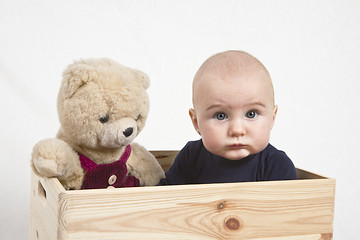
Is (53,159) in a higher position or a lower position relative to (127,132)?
lower

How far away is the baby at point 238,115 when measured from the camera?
1138mm

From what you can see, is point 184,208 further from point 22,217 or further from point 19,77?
point 19,77

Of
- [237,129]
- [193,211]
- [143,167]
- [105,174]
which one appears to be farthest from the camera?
[143,167]

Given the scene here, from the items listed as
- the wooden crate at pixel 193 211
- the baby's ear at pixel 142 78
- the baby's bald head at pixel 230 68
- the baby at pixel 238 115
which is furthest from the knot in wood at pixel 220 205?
the baby's ear at pixel 142 78

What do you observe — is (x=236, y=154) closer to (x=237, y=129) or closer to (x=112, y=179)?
(x=237, y=129)

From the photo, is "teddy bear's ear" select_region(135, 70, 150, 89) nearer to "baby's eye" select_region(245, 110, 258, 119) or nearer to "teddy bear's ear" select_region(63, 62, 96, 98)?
"teddy bear's ear" select_region(63, 62, 96, 98)

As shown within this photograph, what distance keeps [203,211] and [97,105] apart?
38 cm

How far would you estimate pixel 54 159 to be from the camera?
1115 millimetres

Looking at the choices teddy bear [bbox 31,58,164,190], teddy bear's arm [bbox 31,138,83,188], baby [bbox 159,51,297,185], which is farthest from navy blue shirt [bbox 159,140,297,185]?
teddy bear's arm [bbox 31,138,83,188]

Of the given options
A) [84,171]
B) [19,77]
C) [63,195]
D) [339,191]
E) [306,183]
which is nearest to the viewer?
[63,195]

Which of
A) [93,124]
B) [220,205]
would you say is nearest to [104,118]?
[93,124]

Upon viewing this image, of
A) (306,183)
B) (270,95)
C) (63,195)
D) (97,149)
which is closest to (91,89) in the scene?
(97,149)

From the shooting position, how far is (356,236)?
1.79 meters

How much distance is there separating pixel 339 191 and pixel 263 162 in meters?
0.83
